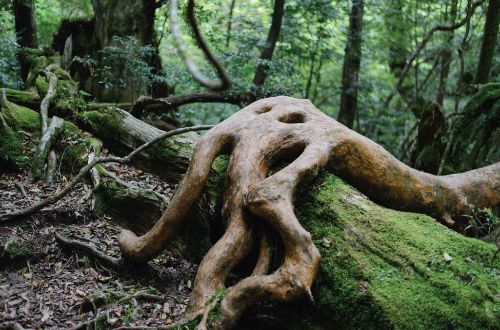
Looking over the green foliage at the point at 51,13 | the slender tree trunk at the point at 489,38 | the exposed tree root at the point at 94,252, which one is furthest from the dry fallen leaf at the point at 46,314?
the green foliage at the point at 51,13

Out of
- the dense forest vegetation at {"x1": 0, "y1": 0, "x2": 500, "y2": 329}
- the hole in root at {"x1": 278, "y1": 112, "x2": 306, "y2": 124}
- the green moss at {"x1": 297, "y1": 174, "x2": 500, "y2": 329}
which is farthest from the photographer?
the hole in root at {"x1": 278, "y1": 112, "x2": 306, "y2": 124}

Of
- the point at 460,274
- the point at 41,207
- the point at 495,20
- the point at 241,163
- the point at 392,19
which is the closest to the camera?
the point at 460,274

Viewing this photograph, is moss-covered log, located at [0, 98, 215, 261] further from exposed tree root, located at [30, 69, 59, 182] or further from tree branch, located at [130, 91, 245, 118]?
tree branch, located at [130, 91, 245, 118]

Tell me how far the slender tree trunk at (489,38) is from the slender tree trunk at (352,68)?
127 inches

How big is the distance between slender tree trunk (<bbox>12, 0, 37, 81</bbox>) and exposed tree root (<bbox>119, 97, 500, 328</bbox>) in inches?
266

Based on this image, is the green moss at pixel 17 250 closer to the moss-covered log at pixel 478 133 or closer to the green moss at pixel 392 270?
the green moss at pixel 392 270

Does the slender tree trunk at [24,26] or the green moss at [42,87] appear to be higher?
the slender tree trunk at [24,26]

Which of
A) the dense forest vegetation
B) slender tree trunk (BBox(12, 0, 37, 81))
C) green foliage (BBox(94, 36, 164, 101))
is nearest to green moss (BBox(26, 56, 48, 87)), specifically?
slender tree trunk (BBox(12, 0, 37, 81))

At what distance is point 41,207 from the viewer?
4.93m

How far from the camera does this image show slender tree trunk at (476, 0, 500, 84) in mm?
7895

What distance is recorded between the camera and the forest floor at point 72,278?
3.85 meters

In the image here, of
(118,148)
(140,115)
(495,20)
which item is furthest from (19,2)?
(495,20)

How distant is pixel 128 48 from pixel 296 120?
16.9ft

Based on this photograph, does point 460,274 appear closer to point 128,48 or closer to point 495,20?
point 495,20
